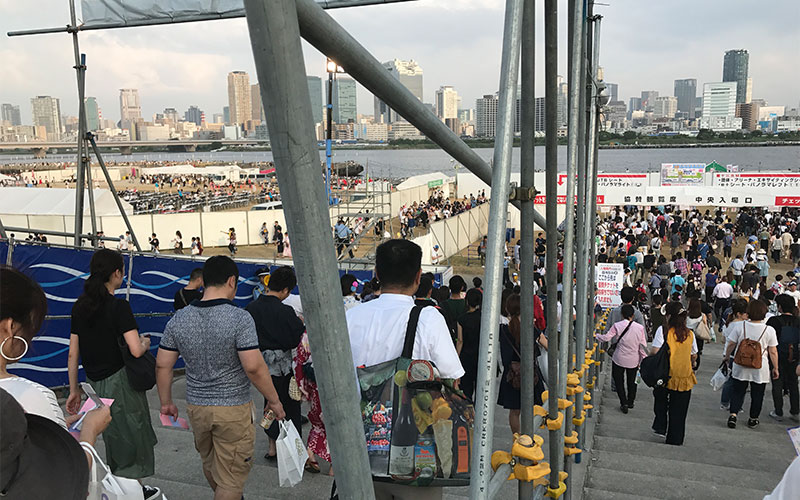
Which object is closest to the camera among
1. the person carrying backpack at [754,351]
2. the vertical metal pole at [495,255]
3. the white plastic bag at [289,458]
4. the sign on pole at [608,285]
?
the vertical metal pole at [495,255]

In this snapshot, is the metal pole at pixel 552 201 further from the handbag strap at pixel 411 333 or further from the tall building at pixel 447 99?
the tall building at pixel 447 99

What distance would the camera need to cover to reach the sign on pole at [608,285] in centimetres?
1015

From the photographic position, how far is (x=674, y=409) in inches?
242

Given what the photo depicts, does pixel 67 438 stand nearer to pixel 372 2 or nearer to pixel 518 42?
pixel 518 42

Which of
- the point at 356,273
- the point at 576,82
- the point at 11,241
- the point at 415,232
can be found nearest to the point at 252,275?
the point at 356,273

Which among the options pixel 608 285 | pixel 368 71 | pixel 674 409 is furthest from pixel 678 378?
pixel 368 71

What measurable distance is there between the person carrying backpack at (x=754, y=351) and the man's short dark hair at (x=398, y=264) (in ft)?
18.1

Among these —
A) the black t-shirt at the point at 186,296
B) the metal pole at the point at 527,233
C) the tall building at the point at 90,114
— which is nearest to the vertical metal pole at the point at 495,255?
the metal pole at the point at 527,233

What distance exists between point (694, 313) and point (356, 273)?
5.39m

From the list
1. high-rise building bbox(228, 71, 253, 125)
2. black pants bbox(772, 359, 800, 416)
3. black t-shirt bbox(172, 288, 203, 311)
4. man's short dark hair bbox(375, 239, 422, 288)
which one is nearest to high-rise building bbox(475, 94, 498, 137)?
man's short dark hair bbox(375, 239, 422, 288)

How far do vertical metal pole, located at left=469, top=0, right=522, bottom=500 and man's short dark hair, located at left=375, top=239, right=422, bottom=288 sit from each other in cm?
67

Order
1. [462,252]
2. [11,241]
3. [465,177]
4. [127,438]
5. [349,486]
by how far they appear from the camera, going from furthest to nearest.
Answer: [465,177] → [462,252] → [11,241] → [127,438] → [349,486]

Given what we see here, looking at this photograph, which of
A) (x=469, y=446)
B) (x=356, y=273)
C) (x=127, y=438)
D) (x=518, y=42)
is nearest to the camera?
(x=518, y=42)

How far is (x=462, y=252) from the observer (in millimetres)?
25438
